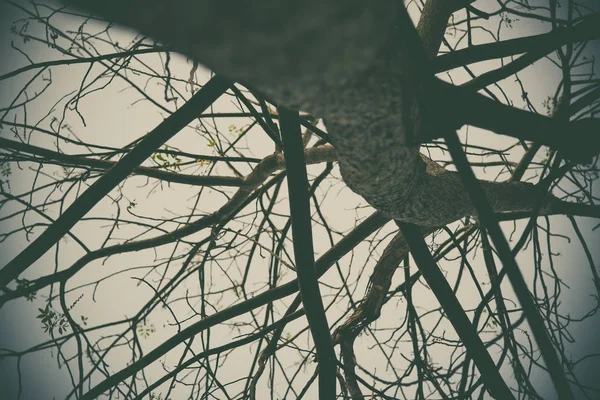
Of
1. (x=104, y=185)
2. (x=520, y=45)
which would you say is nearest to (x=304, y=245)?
(x=104, y=185)

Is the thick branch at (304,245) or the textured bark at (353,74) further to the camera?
the thick branch at (304,245)

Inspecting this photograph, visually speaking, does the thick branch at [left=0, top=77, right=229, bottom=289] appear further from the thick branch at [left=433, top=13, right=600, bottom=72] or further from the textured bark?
the thick branch at [left=433, top=13, right=600, bottom=72]

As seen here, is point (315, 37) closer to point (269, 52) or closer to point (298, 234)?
point (269, 52)

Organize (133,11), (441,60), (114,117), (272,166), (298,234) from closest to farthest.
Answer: (133,11) < (441,60) < (298,234) < (272,166) < (114,117)

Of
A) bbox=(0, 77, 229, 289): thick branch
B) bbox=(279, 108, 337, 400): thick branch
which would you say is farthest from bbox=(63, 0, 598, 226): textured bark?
bbox=(0, 77, 229, 289): thick branch

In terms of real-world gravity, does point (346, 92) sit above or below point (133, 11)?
above

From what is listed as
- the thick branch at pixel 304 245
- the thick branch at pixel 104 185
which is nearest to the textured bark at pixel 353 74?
the thick branch at pixel 304 245

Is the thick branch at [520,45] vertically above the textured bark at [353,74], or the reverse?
the thick branch at [520,45]

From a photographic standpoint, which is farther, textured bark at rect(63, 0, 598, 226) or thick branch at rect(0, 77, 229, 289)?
thick branch at rect(0, 77, 229, 289)

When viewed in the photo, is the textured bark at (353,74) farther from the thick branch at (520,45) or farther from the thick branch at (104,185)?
the thick branch at (104,185)

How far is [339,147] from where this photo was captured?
586 mm

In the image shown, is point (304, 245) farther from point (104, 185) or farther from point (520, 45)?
point (520, 45)

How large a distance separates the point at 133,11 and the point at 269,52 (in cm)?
12

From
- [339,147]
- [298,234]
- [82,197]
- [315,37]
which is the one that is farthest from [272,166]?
[315,37]
